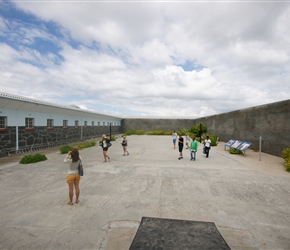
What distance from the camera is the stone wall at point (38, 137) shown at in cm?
1170

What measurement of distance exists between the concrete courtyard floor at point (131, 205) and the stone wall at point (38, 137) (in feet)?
11.7

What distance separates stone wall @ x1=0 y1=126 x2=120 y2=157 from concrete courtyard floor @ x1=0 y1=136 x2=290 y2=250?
11.7 feet

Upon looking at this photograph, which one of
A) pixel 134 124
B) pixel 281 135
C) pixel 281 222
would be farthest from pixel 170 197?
pixel 134 124

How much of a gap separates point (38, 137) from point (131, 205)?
12.6 m

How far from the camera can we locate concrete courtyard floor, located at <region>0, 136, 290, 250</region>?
365cm

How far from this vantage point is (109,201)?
209 inches

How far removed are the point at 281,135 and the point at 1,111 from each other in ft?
54.9

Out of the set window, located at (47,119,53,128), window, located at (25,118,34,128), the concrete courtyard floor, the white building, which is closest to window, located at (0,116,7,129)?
the white building

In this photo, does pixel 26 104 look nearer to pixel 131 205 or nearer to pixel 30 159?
pixel 30 159

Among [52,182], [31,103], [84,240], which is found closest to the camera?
[84,240]

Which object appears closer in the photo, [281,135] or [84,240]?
[84,240]

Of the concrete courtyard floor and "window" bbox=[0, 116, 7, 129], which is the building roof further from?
the concrete courtyard floor

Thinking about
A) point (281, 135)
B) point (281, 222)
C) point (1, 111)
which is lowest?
point (281, 222)

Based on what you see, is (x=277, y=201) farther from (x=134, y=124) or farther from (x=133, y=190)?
(x=134, y=124)
